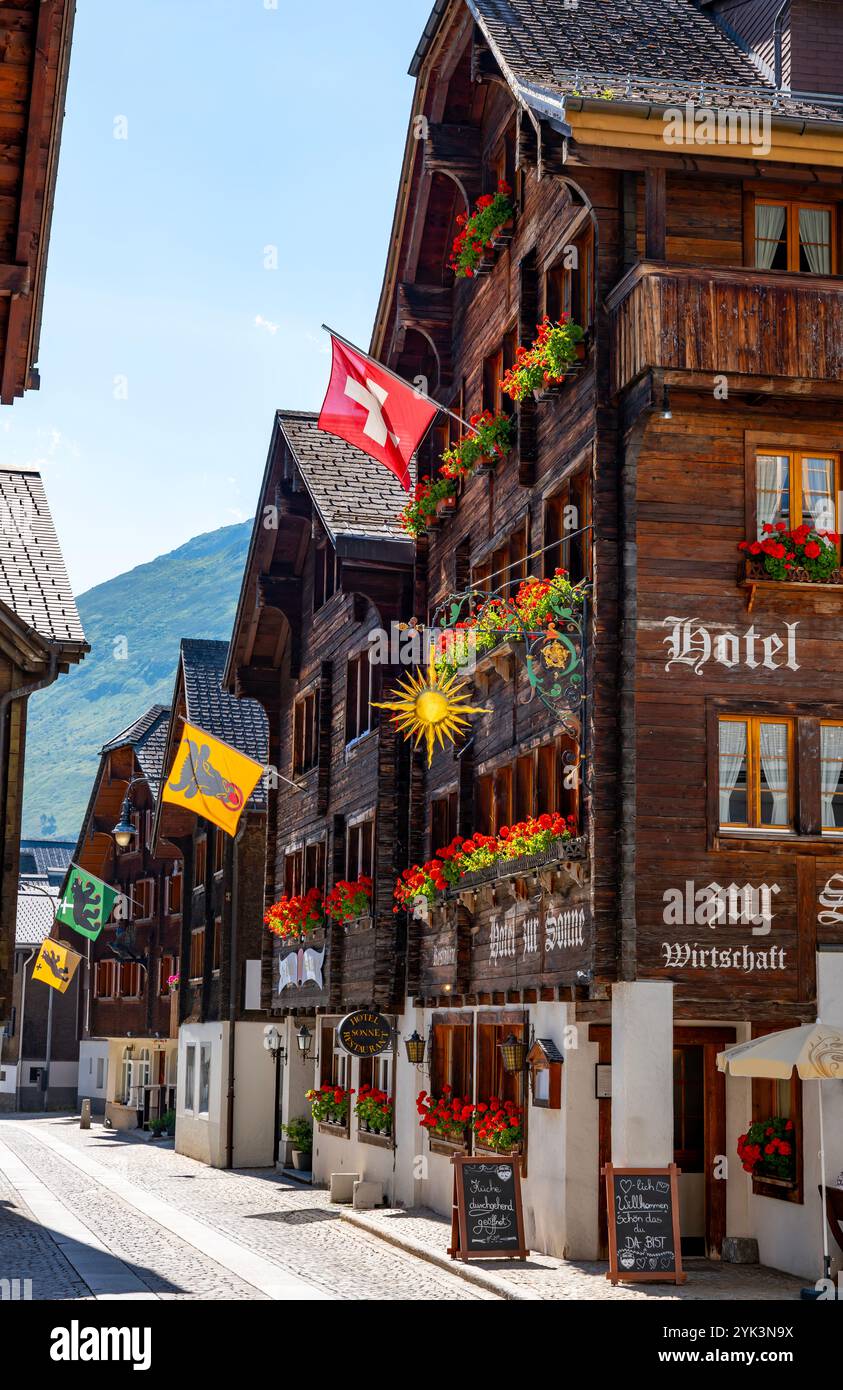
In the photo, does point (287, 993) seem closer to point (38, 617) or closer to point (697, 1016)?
point (38, 617)

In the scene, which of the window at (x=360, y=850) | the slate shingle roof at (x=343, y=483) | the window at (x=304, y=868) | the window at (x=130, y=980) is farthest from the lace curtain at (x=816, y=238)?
the window at (x=130, y=980)

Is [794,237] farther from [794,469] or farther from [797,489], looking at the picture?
[797,489]

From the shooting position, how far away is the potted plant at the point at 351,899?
30.1 meters

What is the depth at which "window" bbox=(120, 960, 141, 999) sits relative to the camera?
2249 inches

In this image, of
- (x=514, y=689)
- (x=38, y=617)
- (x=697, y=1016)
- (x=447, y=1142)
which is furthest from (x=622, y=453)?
(x=38, y=617)

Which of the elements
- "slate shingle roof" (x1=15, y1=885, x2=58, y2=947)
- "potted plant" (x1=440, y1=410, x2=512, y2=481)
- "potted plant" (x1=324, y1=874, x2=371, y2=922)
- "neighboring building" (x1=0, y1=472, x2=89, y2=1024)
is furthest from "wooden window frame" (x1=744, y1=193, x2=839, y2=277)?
"slate shingle roof" (x1=15, y1=885, x2=58, y2=947)

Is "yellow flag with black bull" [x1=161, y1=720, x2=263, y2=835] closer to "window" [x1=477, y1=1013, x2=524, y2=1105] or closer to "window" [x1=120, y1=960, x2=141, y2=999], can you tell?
"window" [x1=477, y1=1013, x2=524, y2=1105]

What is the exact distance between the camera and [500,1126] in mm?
23219

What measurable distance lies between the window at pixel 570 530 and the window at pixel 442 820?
4.97 m

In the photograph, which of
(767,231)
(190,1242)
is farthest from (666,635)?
(190,1242)

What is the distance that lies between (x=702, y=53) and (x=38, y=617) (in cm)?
1306

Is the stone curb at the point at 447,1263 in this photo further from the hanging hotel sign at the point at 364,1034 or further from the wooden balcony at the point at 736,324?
the wooden balcony at the point at 736,324

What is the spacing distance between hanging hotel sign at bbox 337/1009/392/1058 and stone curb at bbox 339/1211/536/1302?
8.25 ft

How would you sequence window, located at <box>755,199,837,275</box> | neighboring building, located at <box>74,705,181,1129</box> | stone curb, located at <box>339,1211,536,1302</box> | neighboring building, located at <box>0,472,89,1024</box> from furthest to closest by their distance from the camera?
neighboring building, located at <box>74,705,181,1129</box>, neighboring building, located at <box>0,472,89,1024</box>, window, located at <box>755,199,837,275</box>, stone curb, located at <box>339,1211,536,1302</box>
